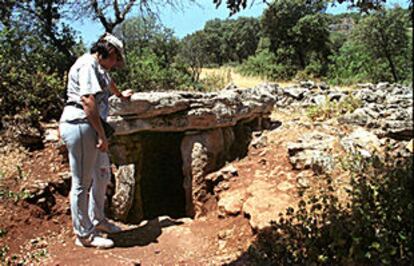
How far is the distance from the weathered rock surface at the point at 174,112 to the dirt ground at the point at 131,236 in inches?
34.7

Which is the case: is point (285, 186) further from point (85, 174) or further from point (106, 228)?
point (85, 174)

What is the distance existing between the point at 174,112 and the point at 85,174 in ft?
6.92

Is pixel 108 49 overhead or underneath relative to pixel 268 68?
underneath

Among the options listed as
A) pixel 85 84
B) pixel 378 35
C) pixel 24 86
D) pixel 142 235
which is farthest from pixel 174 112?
pixel 378 35

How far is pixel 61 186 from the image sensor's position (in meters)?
5.12

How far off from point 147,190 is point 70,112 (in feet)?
10.6

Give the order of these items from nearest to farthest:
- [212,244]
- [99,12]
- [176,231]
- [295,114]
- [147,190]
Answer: [212,244], [176,231], [147,190], [295,114], [99,12]

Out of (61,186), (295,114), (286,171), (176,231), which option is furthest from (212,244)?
(295,114)

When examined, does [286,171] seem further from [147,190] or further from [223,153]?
[147,190]

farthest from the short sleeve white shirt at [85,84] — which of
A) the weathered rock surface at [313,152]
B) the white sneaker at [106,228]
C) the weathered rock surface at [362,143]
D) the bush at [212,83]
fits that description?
the bush at [212,83]

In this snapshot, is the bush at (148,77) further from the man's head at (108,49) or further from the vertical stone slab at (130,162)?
the man's head at (108,49)

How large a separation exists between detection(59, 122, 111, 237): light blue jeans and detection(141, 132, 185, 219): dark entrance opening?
2.26 m

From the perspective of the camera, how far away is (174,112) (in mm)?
5527

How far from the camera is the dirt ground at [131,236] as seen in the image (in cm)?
366
